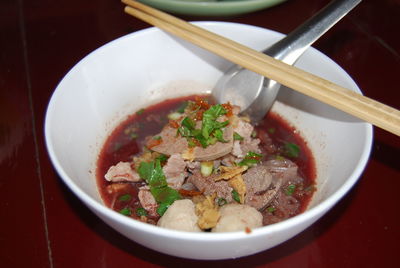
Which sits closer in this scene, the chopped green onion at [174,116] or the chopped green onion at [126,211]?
the chopped green onion at [126,211]

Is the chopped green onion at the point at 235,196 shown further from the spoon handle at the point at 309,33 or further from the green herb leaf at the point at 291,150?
the spoon handle at the point at 309,33

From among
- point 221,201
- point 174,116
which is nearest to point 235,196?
point 221,201

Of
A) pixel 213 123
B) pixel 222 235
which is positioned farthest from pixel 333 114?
pixel 222 235

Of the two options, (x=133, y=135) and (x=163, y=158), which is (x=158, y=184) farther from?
(x=133, y=135)

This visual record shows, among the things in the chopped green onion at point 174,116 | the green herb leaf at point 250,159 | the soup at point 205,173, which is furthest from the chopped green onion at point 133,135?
the green herb leaf at point 250,159

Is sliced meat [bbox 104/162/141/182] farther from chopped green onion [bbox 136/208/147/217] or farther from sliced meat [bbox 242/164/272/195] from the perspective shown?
sliced meat [bbox 242/164/272/195]

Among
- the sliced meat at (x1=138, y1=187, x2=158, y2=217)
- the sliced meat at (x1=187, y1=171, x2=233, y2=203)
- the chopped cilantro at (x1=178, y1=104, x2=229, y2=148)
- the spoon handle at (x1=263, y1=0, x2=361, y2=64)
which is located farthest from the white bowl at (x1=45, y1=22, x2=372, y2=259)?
→ the chopped cilantro at (x1=178, y1=104, x2=229, y2=148)

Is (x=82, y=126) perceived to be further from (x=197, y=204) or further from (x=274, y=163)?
(x=274, y=163)
